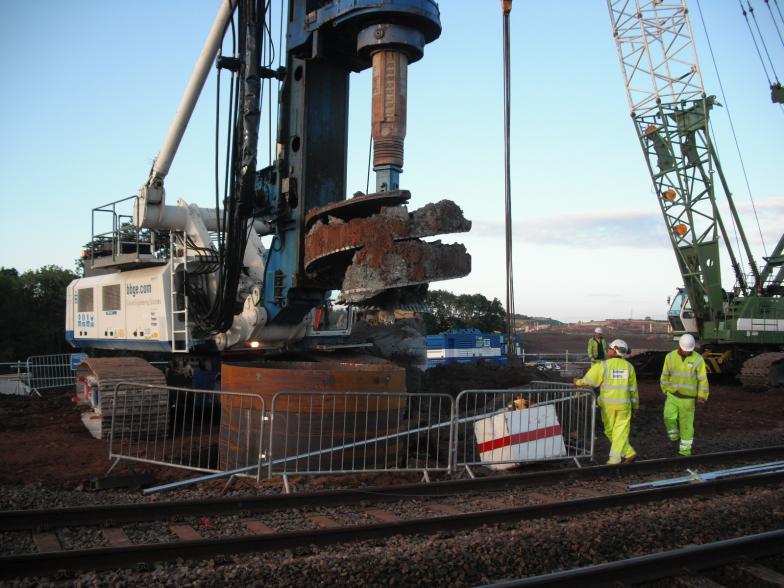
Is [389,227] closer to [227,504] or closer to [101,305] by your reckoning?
[227,504]

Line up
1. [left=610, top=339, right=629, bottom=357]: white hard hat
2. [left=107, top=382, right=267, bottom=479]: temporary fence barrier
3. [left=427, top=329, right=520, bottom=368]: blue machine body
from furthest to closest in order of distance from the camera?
1. [left=427, top=329, right=520, bottom=368]: blue machine body
2. [left=610, top=339, right=629, bottom=357]: white hard hat
3. [left=107, top=382, right=267, bottom=479]: temporary fence barrier

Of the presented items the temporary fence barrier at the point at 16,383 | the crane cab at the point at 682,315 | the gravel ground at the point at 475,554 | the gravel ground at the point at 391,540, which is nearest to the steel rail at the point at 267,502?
the gravel ground at the point at 391,540

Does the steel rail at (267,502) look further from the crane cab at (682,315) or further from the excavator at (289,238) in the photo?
the crane cab at (682,315)

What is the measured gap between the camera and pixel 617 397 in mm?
8508

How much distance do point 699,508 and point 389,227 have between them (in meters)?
4.01

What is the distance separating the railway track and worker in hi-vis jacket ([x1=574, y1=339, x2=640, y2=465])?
0.51 meters

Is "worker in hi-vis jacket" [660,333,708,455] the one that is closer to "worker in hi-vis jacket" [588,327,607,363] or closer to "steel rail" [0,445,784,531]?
"steel rail" [0,445,784,531]

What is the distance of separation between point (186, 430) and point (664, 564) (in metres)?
7.77

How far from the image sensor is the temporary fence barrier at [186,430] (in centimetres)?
780

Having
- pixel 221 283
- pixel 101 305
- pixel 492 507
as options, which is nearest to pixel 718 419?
pixel 492 507

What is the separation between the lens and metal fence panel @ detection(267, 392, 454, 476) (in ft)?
25.0

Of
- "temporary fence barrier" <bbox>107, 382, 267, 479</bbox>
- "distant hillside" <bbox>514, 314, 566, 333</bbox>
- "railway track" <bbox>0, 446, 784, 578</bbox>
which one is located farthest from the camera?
"distant hillside" <bbox>514, 314, 566, 333</bbox>

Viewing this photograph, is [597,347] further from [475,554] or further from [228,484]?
[475,554]

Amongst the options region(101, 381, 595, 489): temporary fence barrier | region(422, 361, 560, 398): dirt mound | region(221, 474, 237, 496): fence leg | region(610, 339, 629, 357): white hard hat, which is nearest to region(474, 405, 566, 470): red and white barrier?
region(101, 381, 595, 489): temporary fence barrier
